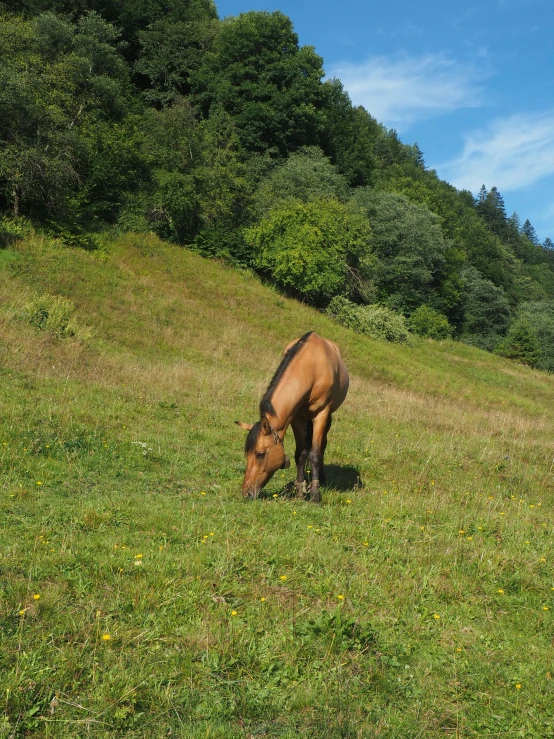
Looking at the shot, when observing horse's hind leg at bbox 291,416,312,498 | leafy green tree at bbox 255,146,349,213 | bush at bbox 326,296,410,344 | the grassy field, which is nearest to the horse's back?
horse's hind leg at bbox 291,416,312,498

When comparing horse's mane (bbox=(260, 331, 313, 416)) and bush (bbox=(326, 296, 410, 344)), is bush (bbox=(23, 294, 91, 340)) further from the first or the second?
bush (bbox=(326, 296, 410, 344))

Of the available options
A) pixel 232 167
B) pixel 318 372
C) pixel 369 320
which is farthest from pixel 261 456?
pixel 232 167

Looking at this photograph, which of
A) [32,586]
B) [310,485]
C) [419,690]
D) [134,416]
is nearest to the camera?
[419,690]

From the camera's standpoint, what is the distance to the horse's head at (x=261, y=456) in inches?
294

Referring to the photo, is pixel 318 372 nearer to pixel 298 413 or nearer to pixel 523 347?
pixel 298 413

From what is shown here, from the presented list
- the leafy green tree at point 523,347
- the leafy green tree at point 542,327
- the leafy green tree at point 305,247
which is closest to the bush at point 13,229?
the leafy green tree at point 305,247

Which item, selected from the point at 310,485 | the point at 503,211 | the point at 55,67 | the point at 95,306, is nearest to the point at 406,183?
the point at 55,67

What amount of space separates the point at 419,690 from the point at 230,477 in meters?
→ 5.63

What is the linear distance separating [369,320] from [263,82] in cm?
3117

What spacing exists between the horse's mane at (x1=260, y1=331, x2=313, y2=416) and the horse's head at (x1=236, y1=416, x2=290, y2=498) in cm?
15

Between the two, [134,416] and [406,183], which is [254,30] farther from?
[134,416]

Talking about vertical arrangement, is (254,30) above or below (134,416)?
above

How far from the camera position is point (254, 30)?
54.1 metres

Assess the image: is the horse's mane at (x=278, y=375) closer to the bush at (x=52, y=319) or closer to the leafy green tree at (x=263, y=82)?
the bush at (x=52, y=319)
